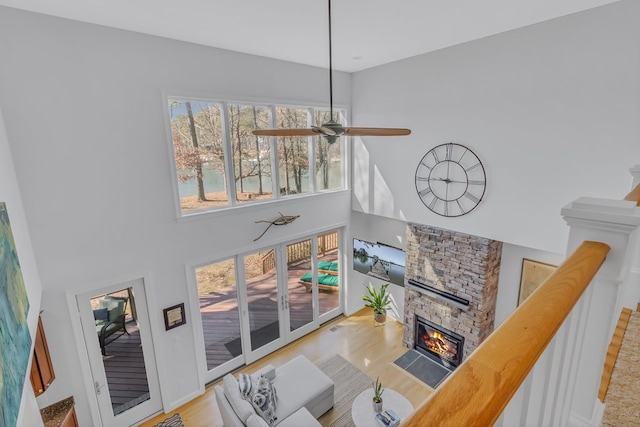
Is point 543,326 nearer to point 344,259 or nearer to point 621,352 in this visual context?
point 621,352

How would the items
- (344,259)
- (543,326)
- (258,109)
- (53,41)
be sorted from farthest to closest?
(344,259), (258,109), (53,41), (543,326)

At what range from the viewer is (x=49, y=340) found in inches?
147

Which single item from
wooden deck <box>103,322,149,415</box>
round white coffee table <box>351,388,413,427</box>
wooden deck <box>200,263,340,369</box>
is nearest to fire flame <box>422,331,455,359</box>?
round white coffee table <box>351,388,413,427</box>

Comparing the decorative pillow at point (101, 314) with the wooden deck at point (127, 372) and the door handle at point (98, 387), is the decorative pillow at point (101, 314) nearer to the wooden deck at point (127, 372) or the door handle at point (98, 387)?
the wooden deck at point (127, 372)

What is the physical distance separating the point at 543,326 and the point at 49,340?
4908 millimetres

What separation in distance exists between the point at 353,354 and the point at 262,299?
1981mm

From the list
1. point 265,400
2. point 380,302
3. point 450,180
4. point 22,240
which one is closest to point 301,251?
point 380,302

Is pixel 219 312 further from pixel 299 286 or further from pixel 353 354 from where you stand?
pixel 353 354

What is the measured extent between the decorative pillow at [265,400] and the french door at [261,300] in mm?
1255

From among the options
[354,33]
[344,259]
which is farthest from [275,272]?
[354,33]

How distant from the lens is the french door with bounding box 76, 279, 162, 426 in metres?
4.06

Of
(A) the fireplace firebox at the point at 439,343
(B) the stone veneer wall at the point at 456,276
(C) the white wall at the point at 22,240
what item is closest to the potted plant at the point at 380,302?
(B) the stone veneer wall at the point at 456,276

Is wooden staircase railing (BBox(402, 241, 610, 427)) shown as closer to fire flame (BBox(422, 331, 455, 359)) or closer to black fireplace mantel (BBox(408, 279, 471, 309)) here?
black fireplace mantel (BBox(408, 279, 471, 309))

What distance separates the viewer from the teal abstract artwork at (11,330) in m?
1.70
